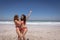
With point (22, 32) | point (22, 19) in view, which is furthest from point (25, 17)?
point (22, 32)

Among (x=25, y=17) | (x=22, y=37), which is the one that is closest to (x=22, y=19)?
(x=25, y=17)

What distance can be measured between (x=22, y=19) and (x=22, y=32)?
1.55ft

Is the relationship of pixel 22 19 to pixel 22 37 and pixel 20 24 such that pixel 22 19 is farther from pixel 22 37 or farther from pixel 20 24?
pixel 22 37

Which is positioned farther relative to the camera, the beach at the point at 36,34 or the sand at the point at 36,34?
the beach at the point at 36,34

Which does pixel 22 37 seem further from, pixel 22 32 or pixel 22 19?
pixel 22 19

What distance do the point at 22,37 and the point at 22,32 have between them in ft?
0.64

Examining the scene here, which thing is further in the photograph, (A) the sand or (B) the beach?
(B) the beach

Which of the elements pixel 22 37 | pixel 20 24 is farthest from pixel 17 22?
pixel 22 37

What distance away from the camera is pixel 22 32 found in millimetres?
5758

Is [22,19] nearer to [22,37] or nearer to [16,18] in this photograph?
[16,18]

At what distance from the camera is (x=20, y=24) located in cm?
579

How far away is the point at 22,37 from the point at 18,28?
0.37 m

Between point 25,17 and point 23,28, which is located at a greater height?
point 25,17

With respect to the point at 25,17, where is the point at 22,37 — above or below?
below
